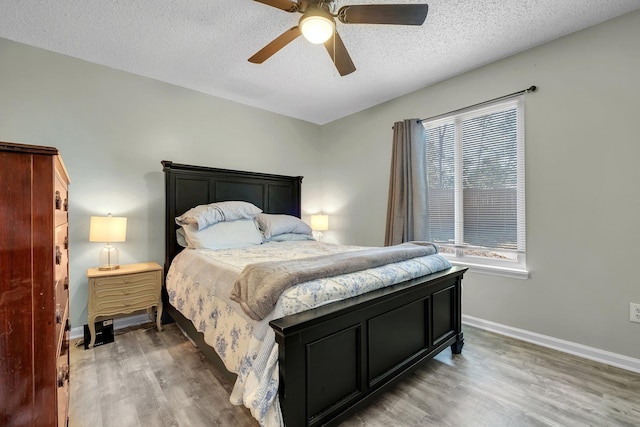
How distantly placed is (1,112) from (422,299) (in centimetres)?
367

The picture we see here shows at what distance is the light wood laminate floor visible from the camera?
1.54 meters

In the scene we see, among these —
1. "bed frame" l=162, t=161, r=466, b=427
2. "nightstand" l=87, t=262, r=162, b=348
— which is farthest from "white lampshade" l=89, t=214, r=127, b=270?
"bed frame" l=162, t=161, r=466, b=427

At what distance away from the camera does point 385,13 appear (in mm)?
1581

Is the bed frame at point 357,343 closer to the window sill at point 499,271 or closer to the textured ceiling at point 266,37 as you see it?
the window sill at point 499,271

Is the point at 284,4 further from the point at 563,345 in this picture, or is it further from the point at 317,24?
the point at 563,345

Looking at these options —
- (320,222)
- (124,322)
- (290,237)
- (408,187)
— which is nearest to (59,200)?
(124,322)

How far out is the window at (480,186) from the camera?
8.61 feet

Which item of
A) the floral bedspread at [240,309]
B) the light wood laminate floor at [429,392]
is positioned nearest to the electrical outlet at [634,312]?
the light wood laminate floor at [429,392]

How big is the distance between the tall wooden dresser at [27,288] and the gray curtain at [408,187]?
297 cm

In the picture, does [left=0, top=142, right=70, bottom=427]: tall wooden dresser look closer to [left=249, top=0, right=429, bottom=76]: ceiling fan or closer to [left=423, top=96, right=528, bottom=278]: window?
[left=249, top=0, right=429, bottom=76]: ceiling fan

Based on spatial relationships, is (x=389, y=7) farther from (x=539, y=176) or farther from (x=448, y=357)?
(x=448, y=357)

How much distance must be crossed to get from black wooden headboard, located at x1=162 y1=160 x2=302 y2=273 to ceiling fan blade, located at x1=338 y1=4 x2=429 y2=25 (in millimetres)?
2308

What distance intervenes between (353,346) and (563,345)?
6.74ft

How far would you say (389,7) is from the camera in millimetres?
1541
